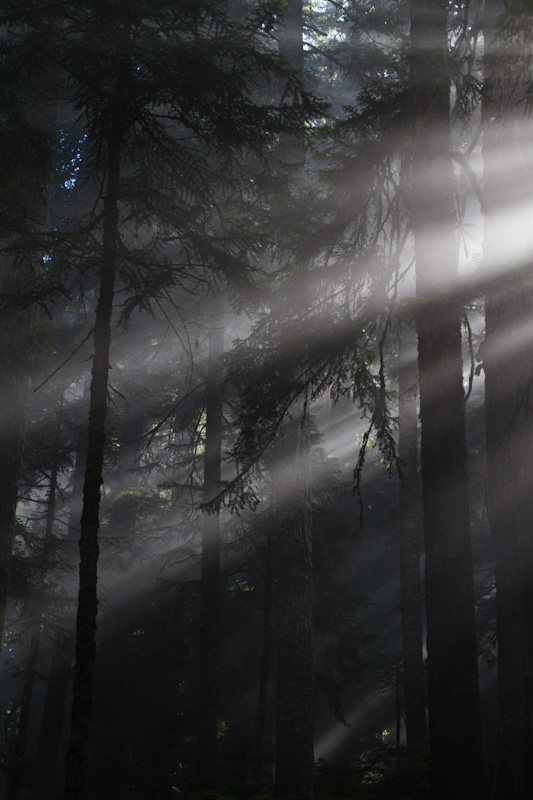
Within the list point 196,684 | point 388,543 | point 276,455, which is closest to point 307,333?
point 276,455

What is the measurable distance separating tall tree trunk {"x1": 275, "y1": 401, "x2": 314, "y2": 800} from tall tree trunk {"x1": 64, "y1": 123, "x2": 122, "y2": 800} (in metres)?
3.18

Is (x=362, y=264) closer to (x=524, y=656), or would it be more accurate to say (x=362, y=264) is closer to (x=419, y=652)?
(x=524, y=656)

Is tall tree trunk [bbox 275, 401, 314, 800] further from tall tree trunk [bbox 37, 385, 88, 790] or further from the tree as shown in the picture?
tall tree trunk [bbox 37, 385, 88, 790]

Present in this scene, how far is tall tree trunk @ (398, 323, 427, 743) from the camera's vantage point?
13578mm

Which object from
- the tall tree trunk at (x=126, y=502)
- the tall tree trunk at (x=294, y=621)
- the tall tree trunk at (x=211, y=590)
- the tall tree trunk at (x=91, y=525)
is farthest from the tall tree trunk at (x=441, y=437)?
the tall tree trunk at (x=126, y=502)

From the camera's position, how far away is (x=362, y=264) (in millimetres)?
9109

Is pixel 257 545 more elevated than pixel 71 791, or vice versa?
pixel 257 545

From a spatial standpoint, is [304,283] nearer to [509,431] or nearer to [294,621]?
[509,431]

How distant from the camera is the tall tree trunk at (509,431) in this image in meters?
6.83

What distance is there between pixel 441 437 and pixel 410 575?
859cm

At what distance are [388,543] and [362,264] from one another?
555 inches

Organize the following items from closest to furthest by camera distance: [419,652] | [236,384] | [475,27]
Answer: [475,27] < [236,384] < [419,652]

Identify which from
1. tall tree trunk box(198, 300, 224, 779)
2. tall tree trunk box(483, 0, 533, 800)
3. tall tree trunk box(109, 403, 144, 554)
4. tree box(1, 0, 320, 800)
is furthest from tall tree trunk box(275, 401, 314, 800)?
tall tree trunk box(109, 403, 144, 554)

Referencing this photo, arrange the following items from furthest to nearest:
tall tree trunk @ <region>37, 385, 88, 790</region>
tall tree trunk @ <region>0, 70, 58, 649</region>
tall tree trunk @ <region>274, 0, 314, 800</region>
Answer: tall tree trunk @ <region>37, 385, 88, 790</region>
tall tree trunk @ <region>0, 70, 58, 649</region>
tall tree trunk @ <region>274, 0, 314, 800</region>
